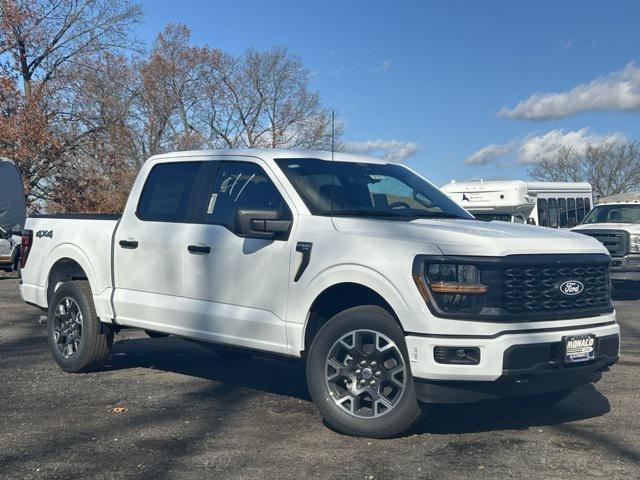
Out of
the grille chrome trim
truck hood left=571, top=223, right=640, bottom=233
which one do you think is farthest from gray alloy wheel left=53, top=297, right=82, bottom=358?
truck hood left=571, top=223, right=640, bottom=233

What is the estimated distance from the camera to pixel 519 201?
69.5ft

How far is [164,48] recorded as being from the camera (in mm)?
41469

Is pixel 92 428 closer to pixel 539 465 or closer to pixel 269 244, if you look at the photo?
pixel 269 244

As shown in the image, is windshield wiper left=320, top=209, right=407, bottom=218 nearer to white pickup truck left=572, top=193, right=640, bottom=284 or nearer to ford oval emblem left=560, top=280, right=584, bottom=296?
ford oval emblem left=560, top=280, right=584, bottom=296

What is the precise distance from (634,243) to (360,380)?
1113cm

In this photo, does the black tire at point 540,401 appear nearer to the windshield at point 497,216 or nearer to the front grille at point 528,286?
the front grille at point 528,286

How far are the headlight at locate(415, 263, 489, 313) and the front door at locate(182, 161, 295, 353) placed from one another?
1.21 metres

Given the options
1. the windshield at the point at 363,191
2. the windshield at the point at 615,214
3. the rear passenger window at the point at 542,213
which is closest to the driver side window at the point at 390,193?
the windshield at the point at 363,191

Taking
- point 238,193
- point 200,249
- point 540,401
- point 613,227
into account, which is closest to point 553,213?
point 613,227

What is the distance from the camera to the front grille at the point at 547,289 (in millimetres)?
5074

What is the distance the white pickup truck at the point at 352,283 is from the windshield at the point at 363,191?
0.02 metres

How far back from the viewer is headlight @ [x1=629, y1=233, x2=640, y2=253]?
49.1ft

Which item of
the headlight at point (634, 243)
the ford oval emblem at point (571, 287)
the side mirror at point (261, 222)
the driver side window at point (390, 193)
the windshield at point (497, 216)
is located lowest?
the headlight at point (634, 243)

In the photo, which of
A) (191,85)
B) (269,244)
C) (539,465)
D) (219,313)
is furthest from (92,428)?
(191,85)
